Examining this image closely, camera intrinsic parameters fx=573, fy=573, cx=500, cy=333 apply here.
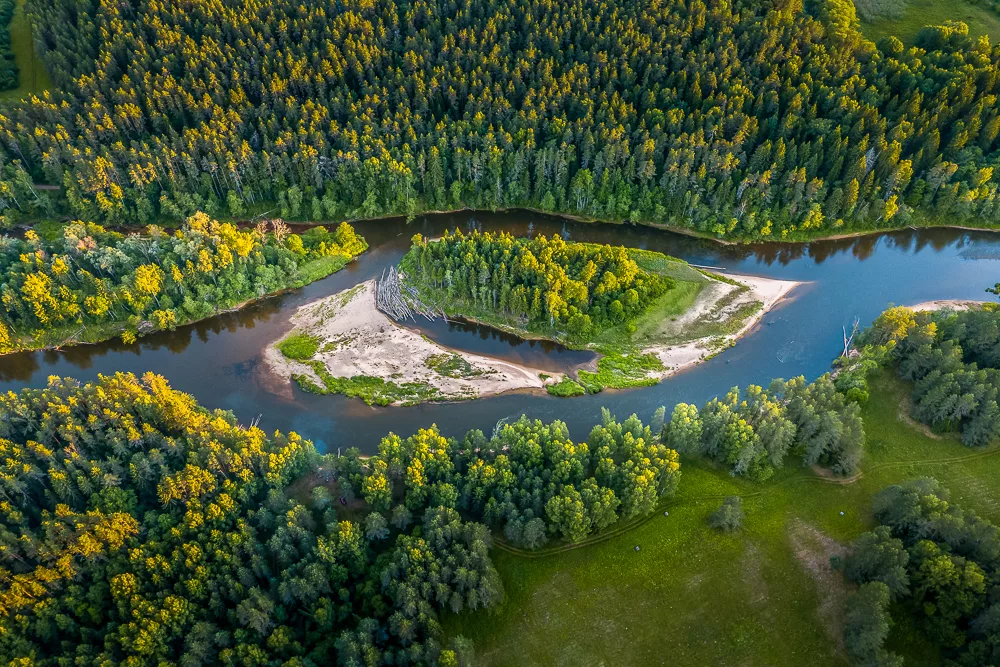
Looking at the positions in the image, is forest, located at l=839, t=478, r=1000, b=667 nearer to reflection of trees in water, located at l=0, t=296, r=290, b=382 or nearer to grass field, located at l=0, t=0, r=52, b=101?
reflection of trees in water, located at l=0, t=296, r=290, b=382

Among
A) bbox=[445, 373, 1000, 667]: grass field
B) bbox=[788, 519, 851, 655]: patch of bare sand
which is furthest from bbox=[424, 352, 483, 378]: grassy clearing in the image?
bbox=[788, 519, 851, 655]: patch of bare sand

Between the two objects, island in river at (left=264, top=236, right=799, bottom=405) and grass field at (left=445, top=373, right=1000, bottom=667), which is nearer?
grass field at (left=445, top=373, right=1000, bottom=667)

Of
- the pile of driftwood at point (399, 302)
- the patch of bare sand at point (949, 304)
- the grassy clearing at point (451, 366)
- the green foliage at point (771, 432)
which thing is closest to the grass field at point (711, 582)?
the green foliage at point (771, 432)

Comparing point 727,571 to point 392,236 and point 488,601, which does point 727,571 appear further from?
point 392,236

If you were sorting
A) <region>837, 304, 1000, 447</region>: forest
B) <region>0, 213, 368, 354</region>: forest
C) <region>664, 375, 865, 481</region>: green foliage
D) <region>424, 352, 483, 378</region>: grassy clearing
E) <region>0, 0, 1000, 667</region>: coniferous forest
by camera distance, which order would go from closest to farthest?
<region>0, 0, 1000, 667</region>: coniferous forest < <region>664, 375, 865, 481</region>: green foliage < <region>837, 304, 1000, 447</region>: forest < <region>424, 352, 483, 378</region>: grassy clearing < <region>0, 213, 368, 354</region>: forest

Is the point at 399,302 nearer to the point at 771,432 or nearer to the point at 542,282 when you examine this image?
the point at 542,282

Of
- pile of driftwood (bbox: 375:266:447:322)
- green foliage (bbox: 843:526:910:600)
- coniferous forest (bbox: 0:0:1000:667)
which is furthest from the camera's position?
pile of driftwood (bbox: 375:266:447:322)

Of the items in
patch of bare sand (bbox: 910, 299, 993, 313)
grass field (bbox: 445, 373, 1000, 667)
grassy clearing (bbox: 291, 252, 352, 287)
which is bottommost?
grass field (bbox: 445, 373, 1000, 667)

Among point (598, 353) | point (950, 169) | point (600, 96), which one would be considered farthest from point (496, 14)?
point (950, 169)


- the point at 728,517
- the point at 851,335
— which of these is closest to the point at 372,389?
the point at 728,517
